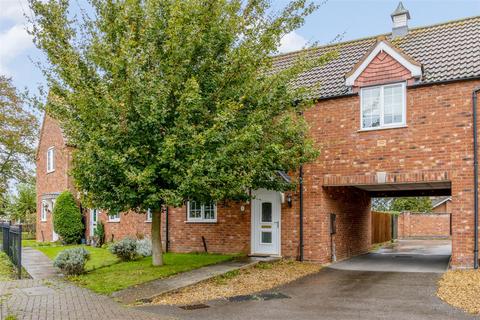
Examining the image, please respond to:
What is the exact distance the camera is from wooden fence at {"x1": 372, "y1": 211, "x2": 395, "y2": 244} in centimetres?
2543

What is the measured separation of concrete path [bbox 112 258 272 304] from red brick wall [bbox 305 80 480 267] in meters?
3.23

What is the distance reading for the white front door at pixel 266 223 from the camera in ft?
Result: 52.6

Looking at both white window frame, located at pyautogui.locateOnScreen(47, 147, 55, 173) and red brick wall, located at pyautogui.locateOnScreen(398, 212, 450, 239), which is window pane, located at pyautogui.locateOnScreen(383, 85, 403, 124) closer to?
white window frame, located at pyautogui.locateOnScreen(47, 147, 55, 173)

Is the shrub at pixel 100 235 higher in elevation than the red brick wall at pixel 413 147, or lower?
lower

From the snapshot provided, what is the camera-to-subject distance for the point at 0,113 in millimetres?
30062

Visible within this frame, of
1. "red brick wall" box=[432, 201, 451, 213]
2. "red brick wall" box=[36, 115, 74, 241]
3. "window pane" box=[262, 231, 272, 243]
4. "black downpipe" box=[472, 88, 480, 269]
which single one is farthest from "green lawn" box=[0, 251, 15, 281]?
"red brick wall" box=[432, 201, 451, 213]

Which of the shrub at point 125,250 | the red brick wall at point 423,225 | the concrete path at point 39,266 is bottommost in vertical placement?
the red brick wall at point 423,225

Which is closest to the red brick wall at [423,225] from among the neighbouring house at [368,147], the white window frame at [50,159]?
the neighbouring house at [368,147]

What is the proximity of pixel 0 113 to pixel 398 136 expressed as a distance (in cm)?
2570

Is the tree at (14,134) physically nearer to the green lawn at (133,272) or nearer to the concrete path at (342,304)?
the green lawn at (133,272)

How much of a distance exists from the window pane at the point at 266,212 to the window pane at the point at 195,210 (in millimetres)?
2688

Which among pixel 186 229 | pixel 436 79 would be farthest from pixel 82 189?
pixel 436 79

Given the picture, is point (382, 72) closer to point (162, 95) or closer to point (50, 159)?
point (162, 95)

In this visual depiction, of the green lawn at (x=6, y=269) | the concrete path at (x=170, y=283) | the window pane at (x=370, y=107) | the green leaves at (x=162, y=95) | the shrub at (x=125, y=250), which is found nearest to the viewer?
the concrete path at (x=170, y=283)
